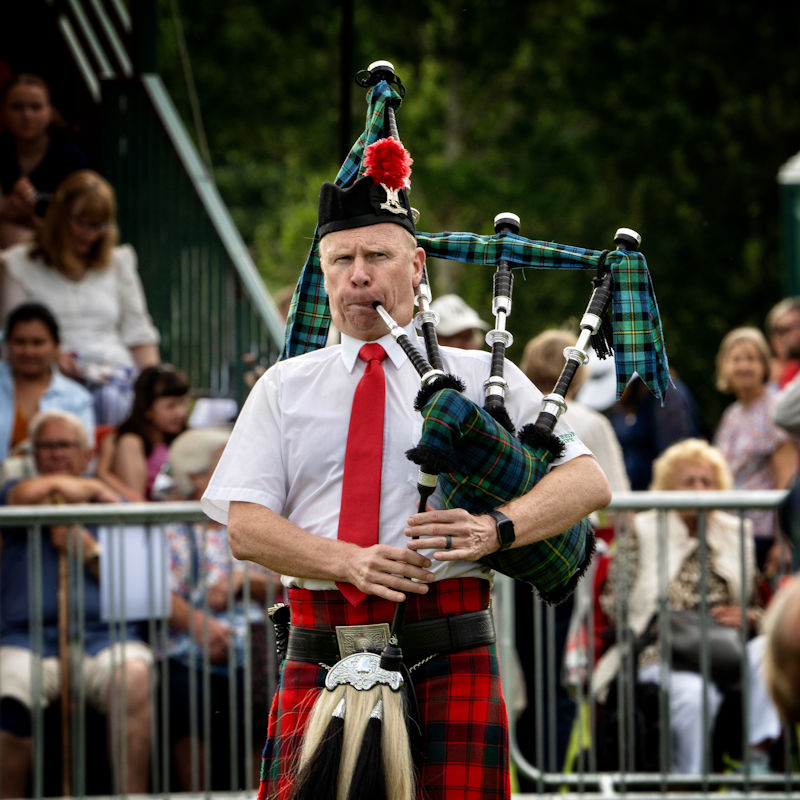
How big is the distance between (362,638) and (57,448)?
2.95 m

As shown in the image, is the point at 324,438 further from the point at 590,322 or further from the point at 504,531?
the point at 590,322

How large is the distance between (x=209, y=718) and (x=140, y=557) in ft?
2.07

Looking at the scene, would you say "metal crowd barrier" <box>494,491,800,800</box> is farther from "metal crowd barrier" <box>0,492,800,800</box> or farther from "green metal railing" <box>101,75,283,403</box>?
"green metal railing" <box>101,75,283,403</box>

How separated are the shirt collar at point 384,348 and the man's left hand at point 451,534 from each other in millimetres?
389

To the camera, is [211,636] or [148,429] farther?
[148,429]

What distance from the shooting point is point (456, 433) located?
2.79 m

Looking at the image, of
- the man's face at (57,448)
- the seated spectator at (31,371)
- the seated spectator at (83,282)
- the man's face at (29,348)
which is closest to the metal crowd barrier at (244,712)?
the man's face at (57,448)

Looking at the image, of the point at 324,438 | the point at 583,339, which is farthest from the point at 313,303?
the point at 583,339

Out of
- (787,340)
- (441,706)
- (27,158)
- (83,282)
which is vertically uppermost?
(27,158)

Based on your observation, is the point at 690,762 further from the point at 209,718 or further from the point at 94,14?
the point at 94,14

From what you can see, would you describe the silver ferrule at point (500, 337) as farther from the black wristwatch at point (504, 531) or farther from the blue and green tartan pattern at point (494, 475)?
the black wristwatch at point (504, 531)

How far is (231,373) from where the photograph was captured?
702cm

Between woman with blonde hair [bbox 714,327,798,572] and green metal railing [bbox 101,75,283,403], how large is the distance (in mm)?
2401

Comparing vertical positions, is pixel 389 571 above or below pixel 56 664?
above
